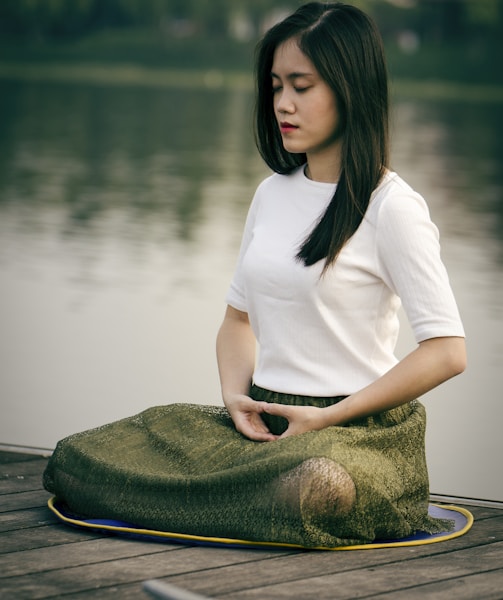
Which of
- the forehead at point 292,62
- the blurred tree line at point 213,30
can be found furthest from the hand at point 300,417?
the blurred tree line at point 213,30

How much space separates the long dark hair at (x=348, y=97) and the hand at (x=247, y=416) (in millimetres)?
262

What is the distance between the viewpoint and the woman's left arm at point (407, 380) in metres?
2.20

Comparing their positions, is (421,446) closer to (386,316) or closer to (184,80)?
(386,316)

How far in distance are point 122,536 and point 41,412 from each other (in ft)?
5.31

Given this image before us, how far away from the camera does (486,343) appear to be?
498 cm

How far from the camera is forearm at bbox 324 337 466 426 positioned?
2201mm

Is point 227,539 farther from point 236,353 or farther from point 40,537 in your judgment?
point 236,353

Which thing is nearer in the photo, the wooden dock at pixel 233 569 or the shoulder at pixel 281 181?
the wooden dock at pixel 233 569

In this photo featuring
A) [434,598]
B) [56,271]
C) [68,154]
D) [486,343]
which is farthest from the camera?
[68,154]

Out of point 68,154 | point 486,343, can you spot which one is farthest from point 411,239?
point 68,154

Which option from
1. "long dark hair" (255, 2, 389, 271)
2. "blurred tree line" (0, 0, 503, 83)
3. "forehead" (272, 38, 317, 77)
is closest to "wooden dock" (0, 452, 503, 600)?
"long dark hair" (255, 2, 389, 271)

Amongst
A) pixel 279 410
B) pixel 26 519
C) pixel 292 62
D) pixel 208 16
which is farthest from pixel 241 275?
pixel 208 16

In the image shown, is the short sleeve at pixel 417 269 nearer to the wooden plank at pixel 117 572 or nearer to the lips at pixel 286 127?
the lips at pixel 286 127

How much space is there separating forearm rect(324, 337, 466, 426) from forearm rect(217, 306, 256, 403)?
289 mm
